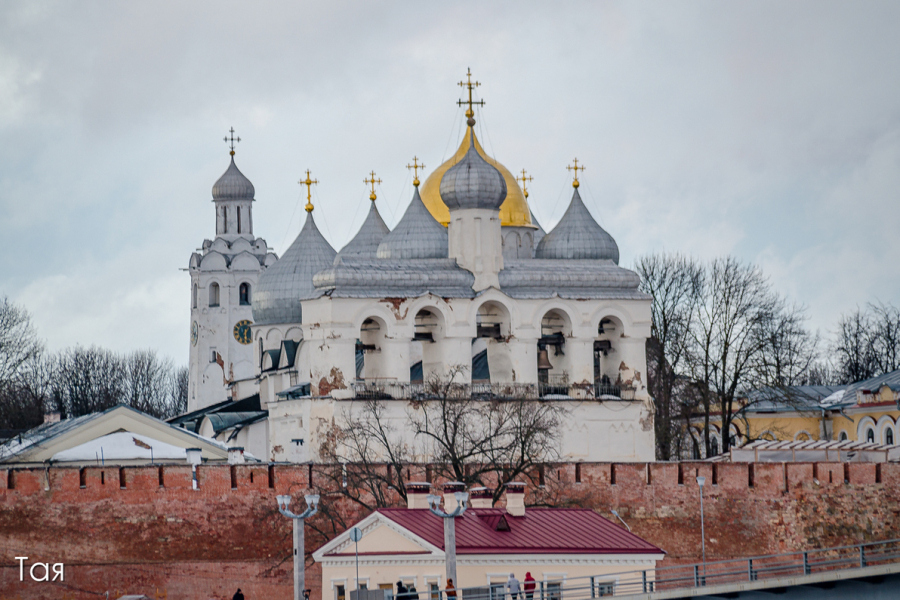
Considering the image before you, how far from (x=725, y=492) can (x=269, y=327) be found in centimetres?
1973

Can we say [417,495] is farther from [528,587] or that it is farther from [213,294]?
[213,294]

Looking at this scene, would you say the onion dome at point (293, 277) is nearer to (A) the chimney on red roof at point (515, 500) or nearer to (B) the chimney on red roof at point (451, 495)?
(A) the chimney on red roof at point (515, 500)

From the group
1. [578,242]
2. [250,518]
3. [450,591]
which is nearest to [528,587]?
[450,591]

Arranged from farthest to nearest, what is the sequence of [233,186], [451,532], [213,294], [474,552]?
[233,186] < [213,294] < [474,552] < [451,532]

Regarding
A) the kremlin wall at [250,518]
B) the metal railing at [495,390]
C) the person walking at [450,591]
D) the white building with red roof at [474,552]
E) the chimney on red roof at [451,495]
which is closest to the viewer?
the person walking at [450,591]

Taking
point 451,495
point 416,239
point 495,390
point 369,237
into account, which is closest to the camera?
point 451,495

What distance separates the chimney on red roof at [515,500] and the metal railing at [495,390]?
1019 centimetres

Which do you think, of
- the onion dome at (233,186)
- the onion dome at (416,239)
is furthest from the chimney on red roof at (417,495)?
the onion dome at (233,186)

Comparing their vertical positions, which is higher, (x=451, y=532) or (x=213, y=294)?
(x=213, y=294)

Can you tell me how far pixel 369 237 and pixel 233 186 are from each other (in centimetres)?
1816

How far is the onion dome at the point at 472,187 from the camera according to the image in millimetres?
46031

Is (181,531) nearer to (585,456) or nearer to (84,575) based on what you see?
(84,575)

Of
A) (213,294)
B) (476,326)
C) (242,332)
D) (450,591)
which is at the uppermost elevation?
(213,294)

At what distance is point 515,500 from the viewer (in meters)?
32.4
